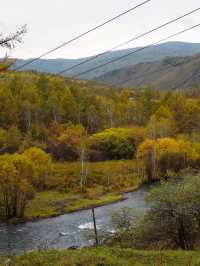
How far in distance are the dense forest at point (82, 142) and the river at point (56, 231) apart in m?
5.30

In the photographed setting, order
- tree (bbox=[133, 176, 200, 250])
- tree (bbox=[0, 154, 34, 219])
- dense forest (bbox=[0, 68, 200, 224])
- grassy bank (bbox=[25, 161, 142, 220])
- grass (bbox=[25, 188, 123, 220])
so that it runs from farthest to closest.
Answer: dense forest (bbox=[0, 68, 200, 224])
grassy bank (bbox=[25, 161, 142, 220])
grass (bbox=[25, 188, 123, 220])
tree (bbox=[0, 154, 34, 219])
tree (bbox=[133, 176, 200, 250])

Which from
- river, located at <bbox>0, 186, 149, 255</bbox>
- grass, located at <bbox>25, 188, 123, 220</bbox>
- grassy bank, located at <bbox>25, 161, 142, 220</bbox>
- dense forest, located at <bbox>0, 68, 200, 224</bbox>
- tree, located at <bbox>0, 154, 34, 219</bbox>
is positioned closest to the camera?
river, located at <bbox>0, 186, 149, 255</bbox>

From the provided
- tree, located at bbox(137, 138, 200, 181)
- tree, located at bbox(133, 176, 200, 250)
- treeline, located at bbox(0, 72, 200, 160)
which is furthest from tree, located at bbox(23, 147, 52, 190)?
tree, located at bbox(133, 176, 200, 250)

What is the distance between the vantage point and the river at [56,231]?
43.9 m

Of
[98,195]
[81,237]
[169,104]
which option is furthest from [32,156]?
[169,104]

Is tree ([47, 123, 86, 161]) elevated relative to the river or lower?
elevated

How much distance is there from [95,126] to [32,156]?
47570 mm

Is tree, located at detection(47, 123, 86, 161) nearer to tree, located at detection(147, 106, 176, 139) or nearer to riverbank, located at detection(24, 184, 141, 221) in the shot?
tree, located at detection(147, 106, 176, 139)

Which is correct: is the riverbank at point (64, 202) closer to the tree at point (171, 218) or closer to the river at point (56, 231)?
the river at point (56, 231)

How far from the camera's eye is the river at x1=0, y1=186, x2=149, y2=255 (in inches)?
1727

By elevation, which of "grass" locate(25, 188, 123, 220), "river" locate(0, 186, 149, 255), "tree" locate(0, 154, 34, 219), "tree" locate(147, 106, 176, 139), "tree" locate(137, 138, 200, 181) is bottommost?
"river" locate(0, 186, 149, 255)

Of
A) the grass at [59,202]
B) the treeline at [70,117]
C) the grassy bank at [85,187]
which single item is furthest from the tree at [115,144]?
the grass at [59,202]

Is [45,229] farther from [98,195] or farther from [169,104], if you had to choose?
[169,104]

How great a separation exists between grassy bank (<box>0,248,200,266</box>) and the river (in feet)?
53.2
